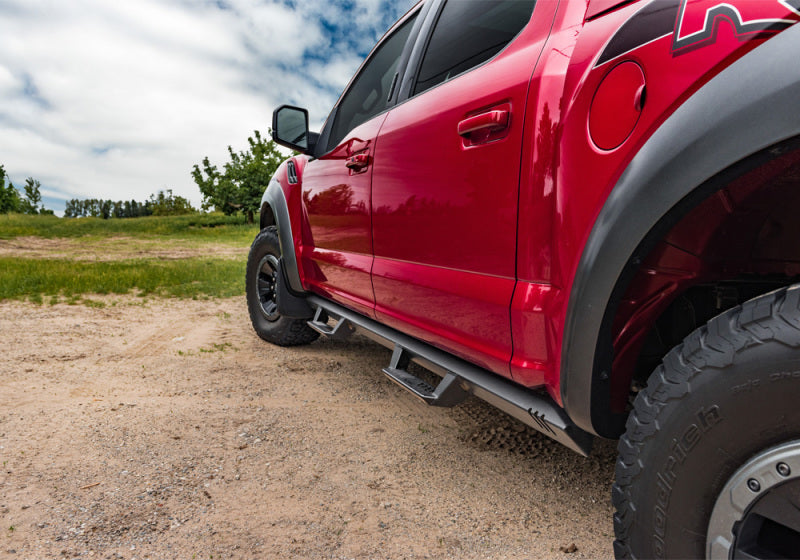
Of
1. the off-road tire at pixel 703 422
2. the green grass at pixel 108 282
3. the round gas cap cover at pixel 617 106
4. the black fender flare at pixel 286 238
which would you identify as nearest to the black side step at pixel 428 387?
the off-road tire at pixel 703 422

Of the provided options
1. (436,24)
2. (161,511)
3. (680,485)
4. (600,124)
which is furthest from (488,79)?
(161,511)

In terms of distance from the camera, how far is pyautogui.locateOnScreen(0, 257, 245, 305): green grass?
6207mm

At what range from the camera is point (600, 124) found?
45.3 inches

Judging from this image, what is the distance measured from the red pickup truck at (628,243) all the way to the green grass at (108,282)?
5.43 metres

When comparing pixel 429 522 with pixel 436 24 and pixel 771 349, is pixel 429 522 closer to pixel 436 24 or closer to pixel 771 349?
pixel 771 349

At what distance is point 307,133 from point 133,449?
213 centimetres

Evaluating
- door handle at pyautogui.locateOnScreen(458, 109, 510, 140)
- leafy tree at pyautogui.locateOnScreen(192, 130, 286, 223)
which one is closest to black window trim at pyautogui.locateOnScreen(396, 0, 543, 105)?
door handle at pyautogui.locateOnScreen(458, 109, 510, 140)

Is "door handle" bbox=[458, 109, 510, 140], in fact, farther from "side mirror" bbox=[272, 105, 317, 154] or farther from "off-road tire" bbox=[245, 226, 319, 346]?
"off-road tire" bbox=[245, 226, 319, 346]

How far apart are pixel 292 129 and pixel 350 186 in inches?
40.2

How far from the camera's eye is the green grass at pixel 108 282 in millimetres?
6207

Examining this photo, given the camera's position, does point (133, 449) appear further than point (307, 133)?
No

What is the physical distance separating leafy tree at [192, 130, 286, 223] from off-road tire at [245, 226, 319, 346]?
29.1 metres

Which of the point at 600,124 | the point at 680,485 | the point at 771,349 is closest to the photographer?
the point at 771,349

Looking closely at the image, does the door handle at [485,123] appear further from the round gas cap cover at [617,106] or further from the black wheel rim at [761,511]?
the black wheel rim at [761,511]
